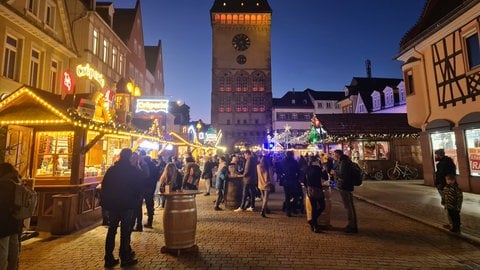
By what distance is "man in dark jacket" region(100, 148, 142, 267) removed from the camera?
516cm

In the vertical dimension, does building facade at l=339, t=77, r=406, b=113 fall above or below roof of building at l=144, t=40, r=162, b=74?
below

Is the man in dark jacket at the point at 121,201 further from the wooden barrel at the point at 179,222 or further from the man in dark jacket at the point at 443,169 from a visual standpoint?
the man in dark jacket at the point at 443,169

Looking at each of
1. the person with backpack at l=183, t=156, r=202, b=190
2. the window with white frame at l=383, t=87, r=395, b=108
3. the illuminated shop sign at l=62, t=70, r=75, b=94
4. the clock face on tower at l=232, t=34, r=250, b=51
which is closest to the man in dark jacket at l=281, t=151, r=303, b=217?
the person with backpack at l=183, t=156, r=202, b=190

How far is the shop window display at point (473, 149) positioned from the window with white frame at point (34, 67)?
2030 cm

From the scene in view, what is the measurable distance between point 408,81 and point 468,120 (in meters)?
5.10

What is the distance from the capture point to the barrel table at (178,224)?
223 inches

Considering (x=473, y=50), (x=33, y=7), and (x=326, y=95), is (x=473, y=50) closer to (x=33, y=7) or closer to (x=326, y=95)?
(x=33, y=7)

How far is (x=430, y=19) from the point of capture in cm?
1592

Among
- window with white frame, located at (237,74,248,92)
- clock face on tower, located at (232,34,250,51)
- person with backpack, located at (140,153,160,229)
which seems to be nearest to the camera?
person with backpack, located at (140,153,160,229)

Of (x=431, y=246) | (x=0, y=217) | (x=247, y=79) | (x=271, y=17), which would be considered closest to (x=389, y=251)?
(x=431, y=246)

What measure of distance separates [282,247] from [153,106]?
578 inches

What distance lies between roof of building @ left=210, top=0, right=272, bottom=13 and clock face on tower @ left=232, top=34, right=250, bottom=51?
5.66 m

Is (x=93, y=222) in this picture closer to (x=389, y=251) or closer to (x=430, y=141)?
(x=389, y=251)

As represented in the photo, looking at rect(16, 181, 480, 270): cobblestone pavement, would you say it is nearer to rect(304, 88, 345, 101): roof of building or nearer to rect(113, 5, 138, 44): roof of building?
rect(113, 5, 138, 44): roof of building
